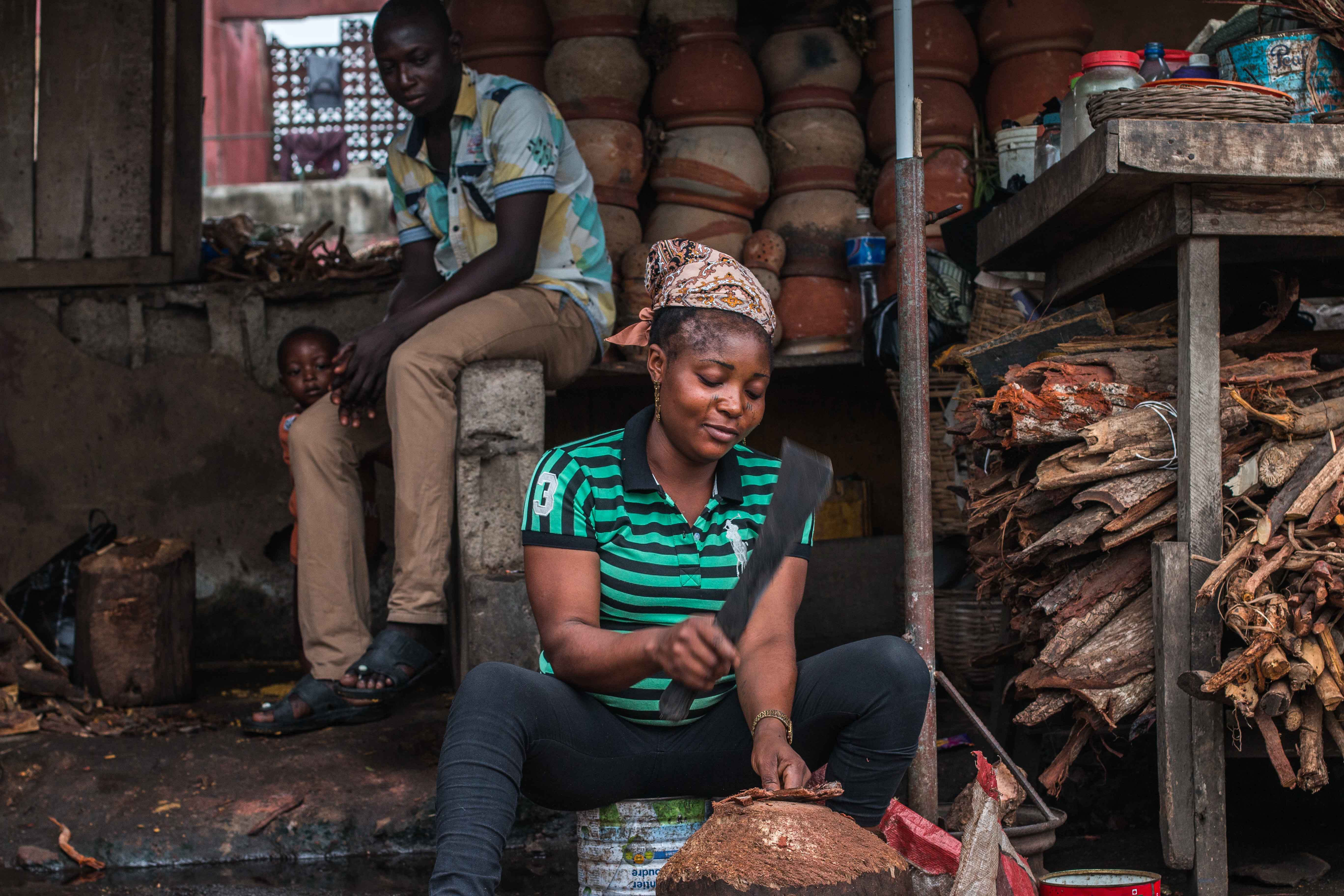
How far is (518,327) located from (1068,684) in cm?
202

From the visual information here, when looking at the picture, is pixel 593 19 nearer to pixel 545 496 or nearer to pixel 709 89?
pixel 709 89

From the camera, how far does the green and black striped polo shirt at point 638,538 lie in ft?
7.34

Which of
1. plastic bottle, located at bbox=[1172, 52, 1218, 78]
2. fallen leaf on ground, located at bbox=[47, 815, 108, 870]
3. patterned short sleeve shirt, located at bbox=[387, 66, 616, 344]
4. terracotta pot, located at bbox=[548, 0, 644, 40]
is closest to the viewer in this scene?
plastic bottle, located at bbox=[1172, 52, 1218, 78]

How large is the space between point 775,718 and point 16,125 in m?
4.92

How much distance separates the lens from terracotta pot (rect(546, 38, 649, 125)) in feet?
16.5

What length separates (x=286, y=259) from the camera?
18.3 ft

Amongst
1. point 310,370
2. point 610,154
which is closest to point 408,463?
point 310,370

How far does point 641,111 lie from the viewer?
5.30m

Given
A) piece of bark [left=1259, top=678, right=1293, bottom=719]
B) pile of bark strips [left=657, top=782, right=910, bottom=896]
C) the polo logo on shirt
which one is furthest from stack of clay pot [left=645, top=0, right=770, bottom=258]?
pile of bark strips [left=657, top=782, right=910, bottom=896]

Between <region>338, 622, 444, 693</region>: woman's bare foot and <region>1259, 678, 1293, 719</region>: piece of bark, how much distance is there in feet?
7.45

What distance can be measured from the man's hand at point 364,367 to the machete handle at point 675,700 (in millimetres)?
2107

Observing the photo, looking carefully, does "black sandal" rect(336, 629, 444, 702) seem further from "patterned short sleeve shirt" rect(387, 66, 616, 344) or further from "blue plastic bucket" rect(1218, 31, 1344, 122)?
"blue plastic bucket" rect(1218, 31, 1344, 122)

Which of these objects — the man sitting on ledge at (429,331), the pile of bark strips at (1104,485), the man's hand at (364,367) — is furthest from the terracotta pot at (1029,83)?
the man's hand at (364,367)

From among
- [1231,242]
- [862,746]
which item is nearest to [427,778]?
[862,746]
